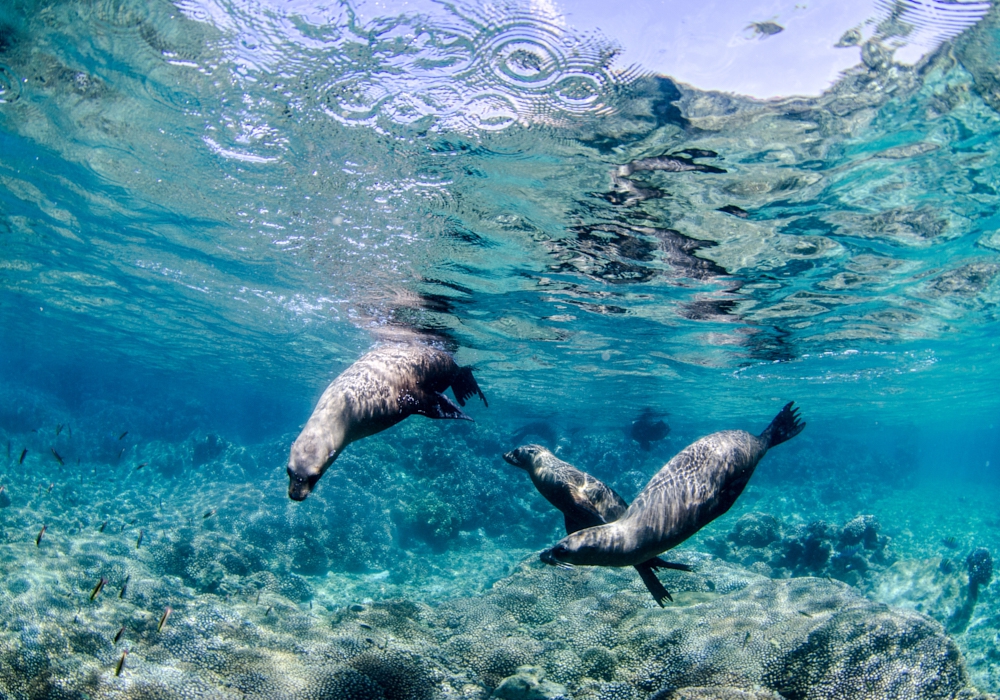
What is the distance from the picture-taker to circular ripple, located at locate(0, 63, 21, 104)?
7.71 meters

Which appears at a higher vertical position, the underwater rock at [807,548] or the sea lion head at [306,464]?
the sea lion head at [306,464]

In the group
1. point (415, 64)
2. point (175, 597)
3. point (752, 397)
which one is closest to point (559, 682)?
point (175, 597)

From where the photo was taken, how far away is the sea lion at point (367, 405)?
3789 millimetres

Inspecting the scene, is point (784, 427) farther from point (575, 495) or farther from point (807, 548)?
point (807, 548)

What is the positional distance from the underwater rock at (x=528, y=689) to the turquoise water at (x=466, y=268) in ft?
0.35

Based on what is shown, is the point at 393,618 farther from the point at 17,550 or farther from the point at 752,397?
the point at 752,397

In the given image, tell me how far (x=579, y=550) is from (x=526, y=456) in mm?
1539

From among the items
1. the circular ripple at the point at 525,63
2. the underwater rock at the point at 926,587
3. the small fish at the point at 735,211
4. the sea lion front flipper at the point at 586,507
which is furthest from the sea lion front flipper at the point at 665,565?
the underwater rock at the point at 926,587

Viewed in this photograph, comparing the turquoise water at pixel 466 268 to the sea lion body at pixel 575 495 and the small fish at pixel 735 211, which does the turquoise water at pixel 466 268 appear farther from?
the sea lion body at pixel 575 495

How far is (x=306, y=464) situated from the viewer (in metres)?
3.73

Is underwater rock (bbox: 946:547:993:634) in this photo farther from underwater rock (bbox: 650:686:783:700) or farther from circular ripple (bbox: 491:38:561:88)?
circular ripple (bbox: 491:38:561:88)

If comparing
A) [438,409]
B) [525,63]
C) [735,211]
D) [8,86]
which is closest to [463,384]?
[438,409]

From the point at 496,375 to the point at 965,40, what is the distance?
20641 mm

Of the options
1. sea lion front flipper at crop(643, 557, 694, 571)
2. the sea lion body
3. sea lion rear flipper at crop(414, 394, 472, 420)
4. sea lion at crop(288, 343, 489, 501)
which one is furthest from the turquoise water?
sea lion rear flipper at crop(414, 394, 472, 420)
